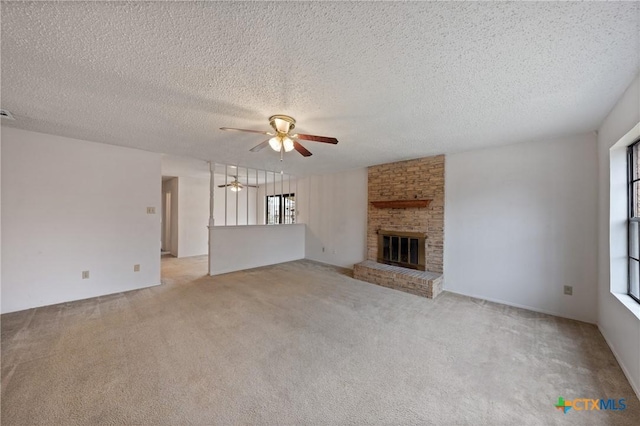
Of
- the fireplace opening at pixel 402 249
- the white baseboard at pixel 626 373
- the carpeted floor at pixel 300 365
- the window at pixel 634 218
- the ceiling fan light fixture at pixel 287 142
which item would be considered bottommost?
the carpeted floor at pixel 300 365

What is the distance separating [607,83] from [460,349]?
265 cm

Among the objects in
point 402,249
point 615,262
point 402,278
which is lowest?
point 402,278

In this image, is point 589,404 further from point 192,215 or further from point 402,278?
point 192,215

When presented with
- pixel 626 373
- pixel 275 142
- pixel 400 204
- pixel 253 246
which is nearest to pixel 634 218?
pixel 626 373

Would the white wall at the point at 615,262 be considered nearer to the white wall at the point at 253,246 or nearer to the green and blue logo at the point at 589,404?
the green and blue logo at the point at 589,404

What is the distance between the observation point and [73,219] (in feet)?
11.5

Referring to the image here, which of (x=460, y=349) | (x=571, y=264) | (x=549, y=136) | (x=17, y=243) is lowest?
(x=460, y=349)

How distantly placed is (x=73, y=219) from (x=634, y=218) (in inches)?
275

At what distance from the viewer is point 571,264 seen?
10.0 feet

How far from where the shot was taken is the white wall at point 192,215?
7.00 meters

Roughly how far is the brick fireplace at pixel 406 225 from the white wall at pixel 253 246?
2390 mm

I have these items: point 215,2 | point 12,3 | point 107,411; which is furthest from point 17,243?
point 215,2

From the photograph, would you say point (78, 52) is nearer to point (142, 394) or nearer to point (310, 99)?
point (310, 99)

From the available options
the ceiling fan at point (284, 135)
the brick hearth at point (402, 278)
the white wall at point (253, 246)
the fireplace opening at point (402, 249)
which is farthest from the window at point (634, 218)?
the white wall at point (253, 246)
